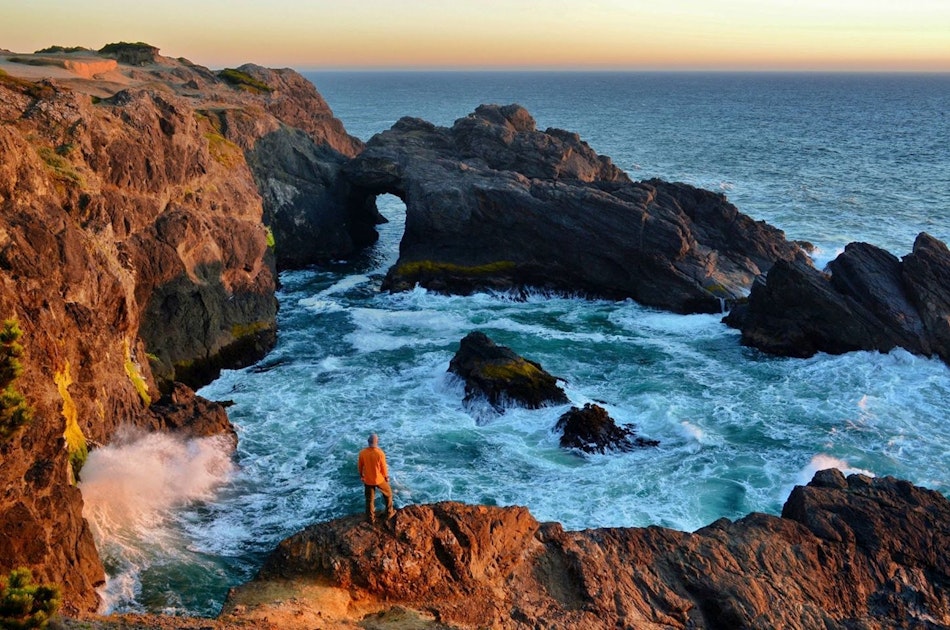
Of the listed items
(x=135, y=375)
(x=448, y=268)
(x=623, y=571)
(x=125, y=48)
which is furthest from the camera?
(x=125, y=48)

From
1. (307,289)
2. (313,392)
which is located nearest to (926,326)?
(313,392)

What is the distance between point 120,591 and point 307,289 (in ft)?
105

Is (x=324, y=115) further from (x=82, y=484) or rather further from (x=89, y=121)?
(x=82, y=484)

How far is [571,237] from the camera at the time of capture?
4862cm

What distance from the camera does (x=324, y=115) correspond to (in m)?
74.8

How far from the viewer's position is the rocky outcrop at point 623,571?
54.8 ft

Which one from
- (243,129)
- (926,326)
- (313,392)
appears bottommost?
(313,392)

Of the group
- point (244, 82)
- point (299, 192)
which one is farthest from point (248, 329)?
point (244, 82)

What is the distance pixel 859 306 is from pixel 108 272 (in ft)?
105

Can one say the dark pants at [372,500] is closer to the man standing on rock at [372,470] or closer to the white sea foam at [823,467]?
the man standing on rock at [372,470]

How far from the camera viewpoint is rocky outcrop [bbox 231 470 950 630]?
54.8 ft

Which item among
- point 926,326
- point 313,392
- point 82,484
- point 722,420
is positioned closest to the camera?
point 82,484

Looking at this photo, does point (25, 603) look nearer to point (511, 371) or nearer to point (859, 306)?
point (511, 371)

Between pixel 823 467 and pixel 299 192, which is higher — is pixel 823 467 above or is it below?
below
